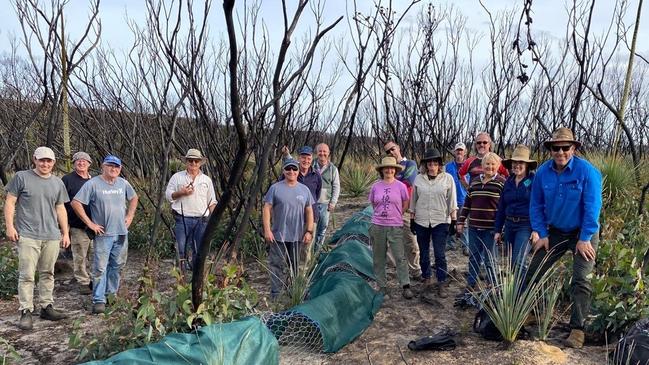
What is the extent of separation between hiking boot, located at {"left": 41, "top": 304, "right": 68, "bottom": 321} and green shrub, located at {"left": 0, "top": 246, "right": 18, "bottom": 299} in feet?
3.09

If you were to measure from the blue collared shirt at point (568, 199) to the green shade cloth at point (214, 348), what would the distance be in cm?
226

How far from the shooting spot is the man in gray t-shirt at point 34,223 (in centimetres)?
459

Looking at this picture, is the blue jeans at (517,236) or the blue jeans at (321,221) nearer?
the blue jeans at (517,236)

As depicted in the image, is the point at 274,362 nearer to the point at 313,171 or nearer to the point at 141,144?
the point at 313,171

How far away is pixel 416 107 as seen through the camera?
11.8 m

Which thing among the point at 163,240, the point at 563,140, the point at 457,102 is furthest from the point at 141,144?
the point at 457,102

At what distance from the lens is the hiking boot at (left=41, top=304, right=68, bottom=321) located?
4.84m

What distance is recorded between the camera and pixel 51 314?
4.83 meters

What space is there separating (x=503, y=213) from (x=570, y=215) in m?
0.82

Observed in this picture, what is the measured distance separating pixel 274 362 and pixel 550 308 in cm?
199

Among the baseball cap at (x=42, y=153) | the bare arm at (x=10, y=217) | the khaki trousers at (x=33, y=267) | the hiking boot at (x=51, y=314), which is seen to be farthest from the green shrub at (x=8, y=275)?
the baseball cap at (x=42, y=153)

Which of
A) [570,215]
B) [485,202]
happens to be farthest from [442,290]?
[570,215]

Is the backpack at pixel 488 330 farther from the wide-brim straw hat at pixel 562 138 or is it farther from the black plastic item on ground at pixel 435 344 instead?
the wide-brim straw hat at pixel 562 138

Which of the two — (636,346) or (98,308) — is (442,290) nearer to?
(636,346)
